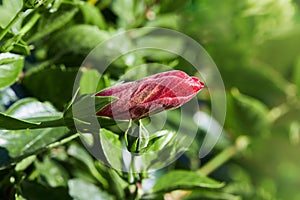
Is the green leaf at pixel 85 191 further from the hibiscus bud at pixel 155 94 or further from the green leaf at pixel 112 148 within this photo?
the hibiscus bud at pixel 155 94

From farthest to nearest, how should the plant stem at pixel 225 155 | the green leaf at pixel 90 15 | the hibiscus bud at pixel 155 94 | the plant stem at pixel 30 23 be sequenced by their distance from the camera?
1. the plant stem at pixel 225 155
2. the green leaf at pixel 90 15
3. the plant stem at pixel 30 23
4. the hibiscus bud at pixel 155 94

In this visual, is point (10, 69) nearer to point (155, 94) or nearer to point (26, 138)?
point (26, 138)

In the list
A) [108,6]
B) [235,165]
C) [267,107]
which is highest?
[108,6]

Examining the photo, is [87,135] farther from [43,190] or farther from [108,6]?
[108,6]

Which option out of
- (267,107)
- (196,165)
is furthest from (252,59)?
(196,165)

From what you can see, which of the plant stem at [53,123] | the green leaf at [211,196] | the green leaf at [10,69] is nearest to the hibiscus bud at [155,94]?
the plant stem at [53,123]

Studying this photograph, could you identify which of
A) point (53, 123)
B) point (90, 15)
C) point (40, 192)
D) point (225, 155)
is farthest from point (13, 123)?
point (225, 155)
